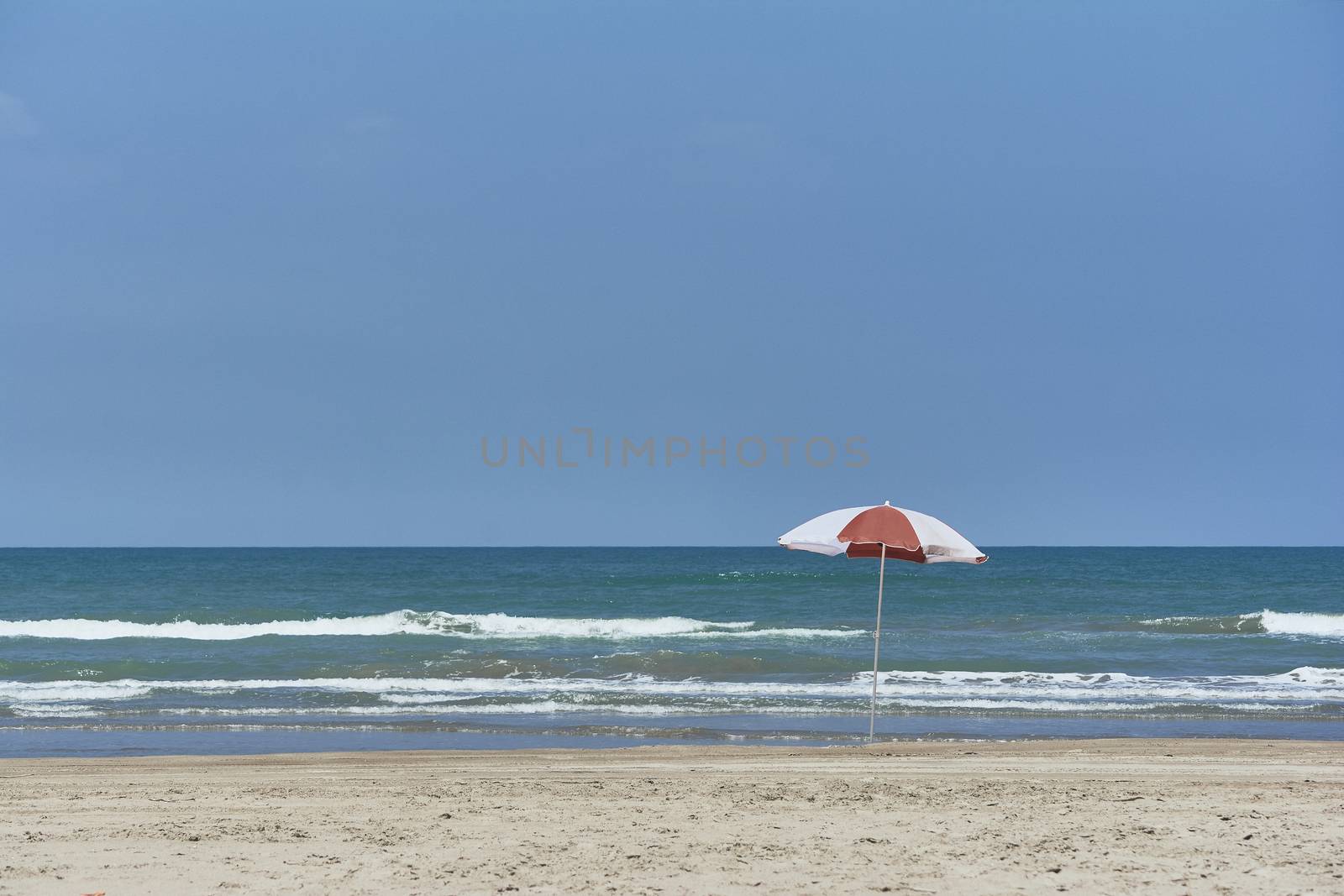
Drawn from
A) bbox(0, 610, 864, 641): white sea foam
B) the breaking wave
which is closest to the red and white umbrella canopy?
bbox(0, 610, 864, 641): white sea foam

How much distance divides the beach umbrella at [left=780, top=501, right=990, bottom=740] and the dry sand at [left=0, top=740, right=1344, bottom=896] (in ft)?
5.93

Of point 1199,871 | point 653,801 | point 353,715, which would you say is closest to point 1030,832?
point 1199,871

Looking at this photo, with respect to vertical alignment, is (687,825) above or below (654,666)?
above

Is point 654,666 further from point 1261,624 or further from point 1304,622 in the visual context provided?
point 1304,622

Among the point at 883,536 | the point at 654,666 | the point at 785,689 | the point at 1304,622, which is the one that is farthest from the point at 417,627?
the point at 1304,622

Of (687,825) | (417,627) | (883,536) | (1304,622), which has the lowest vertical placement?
(417,627)

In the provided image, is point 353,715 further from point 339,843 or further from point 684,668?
point 339,843

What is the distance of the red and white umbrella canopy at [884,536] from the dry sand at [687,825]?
181 cm

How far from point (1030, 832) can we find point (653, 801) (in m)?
2.45

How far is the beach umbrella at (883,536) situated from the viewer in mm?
9289

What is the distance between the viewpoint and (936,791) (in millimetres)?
7559

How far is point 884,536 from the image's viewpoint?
927 cm

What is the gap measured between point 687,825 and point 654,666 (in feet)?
38.4

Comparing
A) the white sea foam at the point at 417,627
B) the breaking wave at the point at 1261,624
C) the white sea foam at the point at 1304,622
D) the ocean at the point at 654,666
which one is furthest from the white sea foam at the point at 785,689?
the white sea foam at the point at 1304,622
